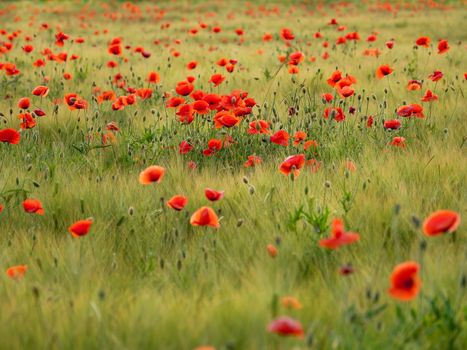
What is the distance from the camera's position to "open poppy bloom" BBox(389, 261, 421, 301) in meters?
1.19

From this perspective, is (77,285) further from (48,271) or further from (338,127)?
(338,127)

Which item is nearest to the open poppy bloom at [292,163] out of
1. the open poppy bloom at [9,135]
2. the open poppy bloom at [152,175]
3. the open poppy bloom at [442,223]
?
the open poppy bloom at [152,175]

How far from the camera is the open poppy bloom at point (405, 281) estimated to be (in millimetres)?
1186

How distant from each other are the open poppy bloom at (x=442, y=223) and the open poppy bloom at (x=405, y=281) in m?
0.18

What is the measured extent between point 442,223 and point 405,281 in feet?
0.73

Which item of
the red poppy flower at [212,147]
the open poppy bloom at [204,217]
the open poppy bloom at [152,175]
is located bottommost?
the red poppy flower at [212,147]

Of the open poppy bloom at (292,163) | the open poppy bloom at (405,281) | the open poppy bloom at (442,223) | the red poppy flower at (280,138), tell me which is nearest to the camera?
the open poppy bloom at (405,281)

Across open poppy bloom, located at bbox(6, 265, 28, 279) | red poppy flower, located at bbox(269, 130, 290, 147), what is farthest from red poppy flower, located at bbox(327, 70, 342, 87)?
open poppy bloom, located at bbox(6, 265, 28, 279)

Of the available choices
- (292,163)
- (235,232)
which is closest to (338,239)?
(235,232)

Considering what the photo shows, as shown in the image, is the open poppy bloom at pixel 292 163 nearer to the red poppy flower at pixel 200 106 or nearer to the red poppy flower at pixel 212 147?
the red poppy flower at pixel 212 147

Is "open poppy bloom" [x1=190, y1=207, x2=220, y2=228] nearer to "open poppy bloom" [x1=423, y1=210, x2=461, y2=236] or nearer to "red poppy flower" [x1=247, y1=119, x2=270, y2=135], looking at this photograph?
"open poppy bloom" [x1=423, y1=210, x2=461, y2=236]

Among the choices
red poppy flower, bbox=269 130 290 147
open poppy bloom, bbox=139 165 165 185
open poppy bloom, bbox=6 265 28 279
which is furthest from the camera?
red poppy flower, bbox=269 130 290 147

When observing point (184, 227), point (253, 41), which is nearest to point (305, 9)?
point (253, 41)

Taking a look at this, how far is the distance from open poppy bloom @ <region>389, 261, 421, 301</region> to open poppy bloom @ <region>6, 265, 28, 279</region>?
3.59ft
